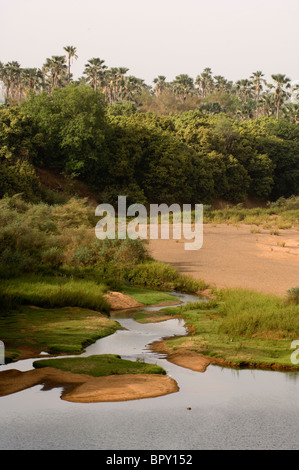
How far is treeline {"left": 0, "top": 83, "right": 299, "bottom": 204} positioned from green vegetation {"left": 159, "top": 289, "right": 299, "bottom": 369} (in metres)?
22.8

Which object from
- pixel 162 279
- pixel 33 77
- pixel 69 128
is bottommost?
pixel 162 279

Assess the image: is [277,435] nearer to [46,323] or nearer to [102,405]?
[102,405]

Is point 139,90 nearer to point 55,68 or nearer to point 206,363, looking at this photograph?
point 55,68

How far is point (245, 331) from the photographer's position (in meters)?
13.2

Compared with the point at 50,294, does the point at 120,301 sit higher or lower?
lower

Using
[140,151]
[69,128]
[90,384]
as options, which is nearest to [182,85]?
[140,151]

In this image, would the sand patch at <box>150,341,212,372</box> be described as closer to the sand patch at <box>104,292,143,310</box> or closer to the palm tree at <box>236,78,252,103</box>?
the sand patch at <box>104,292,143,310</box>

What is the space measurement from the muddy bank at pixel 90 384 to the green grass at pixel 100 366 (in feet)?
0.61

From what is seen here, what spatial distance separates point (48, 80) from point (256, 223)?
55.4 metres

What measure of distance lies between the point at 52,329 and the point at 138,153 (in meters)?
37.9

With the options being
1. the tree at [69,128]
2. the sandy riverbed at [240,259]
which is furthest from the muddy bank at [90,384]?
the tree at [69,128]

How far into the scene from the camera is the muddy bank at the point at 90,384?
9.40 metres

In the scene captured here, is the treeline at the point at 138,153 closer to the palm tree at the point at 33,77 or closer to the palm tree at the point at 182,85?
the palm tree at the point at 33,77

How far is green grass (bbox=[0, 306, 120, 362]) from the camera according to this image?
11.9 meters
